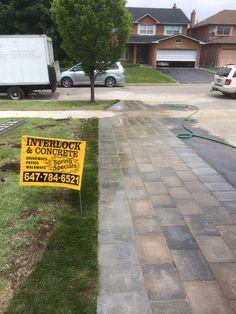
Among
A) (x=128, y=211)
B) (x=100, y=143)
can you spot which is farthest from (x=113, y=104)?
(x=128, y=211)

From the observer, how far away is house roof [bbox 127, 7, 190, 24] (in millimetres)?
42750

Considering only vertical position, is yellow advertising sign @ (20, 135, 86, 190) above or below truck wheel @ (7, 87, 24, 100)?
above

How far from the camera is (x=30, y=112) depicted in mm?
12406

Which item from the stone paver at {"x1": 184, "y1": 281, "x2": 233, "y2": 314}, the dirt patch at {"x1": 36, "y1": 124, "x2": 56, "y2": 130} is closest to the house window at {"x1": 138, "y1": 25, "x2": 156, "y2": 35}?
the dirt patch at {"x1": 36, "y1": 124, "x2": 56, "y2": 130}

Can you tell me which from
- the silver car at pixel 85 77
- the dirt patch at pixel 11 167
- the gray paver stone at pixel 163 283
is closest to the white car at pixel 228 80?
the silver car at pixel 85 77

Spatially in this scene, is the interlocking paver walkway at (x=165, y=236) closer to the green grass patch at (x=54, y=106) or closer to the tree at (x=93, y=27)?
the green grass patch at (x=54, y=106)

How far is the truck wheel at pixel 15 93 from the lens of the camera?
651 inches

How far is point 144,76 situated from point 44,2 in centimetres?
1044

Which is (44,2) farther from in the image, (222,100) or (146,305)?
(146,305)

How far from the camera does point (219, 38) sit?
41.6 meters

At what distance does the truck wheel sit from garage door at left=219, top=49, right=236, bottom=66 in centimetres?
2985

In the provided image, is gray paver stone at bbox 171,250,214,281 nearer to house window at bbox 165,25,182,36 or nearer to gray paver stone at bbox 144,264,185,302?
gray paver stone at bbox 144,264,185,302

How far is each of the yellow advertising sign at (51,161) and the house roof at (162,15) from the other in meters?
41.8

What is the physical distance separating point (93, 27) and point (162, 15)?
34.7 m
